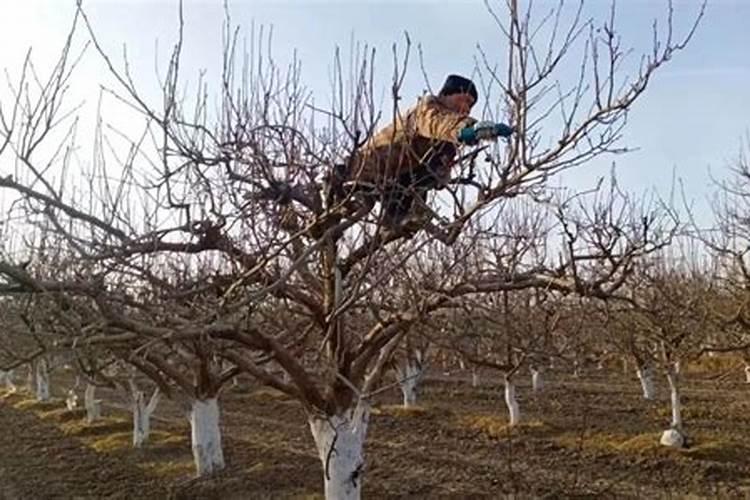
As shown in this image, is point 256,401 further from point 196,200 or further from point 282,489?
point 196,200

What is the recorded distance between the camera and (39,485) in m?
11.1

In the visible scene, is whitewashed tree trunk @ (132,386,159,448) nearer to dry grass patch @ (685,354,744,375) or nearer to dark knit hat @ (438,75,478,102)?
dark knit hat @ (438,75,478,102)

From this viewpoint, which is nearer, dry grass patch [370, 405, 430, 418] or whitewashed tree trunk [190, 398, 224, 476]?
whitewashed tree trunk [190, 398, 224, 476]

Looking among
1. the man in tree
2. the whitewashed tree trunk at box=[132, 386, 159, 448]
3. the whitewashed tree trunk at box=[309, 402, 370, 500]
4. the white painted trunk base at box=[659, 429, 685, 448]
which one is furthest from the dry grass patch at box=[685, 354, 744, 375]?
the man in tree

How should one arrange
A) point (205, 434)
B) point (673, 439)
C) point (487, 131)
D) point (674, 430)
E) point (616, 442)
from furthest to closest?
point (616, 442) → point (674, 430) → point (673, 439) → point (205, 434) → point (487, 131)

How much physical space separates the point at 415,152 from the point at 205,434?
24.7 feet

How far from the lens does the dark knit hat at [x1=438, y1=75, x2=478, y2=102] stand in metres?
4.29

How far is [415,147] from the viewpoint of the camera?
4.34 meters

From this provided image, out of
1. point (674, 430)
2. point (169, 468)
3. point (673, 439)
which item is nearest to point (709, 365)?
point (674, 430)

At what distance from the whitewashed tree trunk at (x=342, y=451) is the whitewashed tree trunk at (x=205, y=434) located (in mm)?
5422

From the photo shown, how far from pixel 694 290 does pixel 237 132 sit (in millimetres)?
12363

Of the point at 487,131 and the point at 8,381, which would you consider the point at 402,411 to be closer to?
the point at 487,131

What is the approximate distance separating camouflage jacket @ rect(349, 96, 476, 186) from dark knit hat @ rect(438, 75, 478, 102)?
4.6 inches

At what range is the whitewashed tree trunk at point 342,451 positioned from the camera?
5414 millimetres
